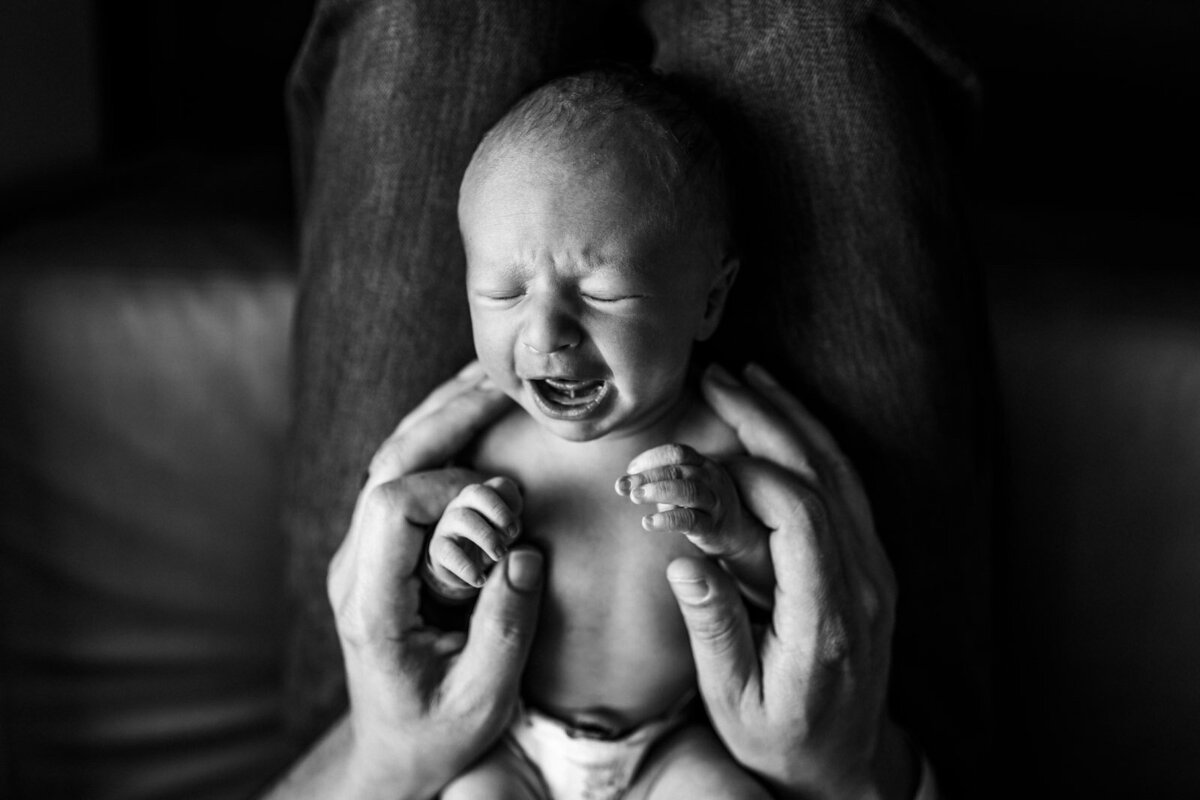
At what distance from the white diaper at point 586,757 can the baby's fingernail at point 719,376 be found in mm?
253

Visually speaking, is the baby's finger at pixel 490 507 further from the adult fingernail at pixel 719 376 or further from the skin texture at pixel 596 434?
the adult fingernail at pixel 719 376

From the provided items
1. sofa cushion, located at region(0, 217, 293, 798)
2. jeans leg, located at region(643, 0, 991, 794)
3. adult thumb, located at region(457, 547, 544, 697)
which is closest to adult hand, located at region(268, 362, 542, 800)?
adult thumb, located at region(457, 547, 544, 697)

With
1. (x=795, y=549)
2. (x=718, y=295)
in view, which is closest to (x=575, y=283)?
(x=718, y=295)

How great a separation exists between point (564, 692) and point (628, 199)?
1.19 ft

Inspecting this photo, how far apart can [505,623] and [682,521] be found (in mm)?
157

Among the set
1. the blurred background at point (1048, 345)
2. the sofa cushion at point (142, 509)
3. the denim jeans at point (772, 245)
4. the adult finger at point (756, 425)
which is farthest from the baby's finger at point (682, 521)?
the sofa cushion at point (142, 509)

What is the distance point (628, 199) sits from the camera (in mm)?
785

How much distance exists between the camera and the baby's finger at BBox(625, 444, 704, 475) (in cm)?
78

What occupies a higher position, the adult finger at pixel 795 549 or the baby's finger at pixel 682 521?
the baby's finger at pixel 682 521

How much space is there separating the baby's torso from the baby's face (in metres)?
0.06

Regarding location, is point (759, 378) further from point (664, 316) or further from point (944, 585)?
point (944, 585)

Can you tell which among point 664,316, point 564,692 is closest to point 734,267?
point 664,316

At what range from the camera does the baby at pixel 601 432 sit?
0.78m

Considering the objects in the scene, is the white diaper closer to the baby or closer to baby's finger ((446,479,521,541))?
the baby
